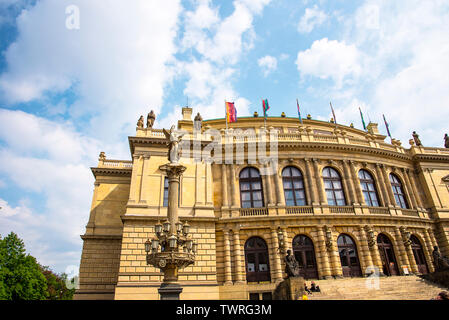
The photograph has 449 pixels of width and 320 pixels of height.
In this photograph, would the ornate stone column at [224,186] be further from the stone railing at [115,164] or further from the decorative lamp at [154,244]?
the decorative lamp at [154,244]

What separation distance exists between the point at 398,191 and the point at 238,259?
63.5 ft

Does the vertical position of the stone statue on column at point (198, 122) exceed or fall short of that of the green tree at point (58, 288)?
it exceeds it

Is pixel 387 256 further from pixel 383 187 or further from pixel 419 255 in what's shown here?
pixel 383 187

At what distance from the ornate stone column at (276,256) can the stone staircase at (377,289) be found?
2341 mm

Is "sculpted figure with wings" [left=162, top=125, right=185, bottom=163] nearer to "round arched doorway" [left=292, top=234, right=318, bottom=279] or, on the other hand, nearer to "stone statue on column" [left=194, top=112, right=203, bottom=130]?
"stone statue on column" [left=194, top=112, right=203, bottom=130]

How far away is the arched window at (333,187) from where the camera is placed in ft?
88.7

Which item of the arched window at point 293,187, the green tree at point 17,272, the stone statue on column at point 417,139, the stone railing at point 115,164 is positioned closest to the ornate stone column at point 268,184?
the arched window at point 293,187

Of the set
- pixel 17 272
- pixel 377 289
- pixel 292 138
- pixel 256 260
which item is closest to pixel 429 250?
pixel 377 289

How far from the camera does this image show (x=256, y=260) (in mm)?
23984

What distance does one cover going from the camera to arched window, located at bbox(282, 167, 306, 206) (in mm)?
26516

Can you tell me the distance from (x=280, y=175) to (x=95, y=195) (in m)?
19.6

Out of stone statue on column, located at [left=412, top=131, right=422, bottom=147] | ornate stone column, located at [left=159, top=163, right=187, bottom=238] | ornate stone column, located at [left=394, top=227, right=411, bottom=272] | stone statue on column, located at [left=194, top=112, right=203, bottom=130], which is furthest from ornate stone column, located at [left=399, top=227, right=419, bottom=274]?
ornate stone column, located at [left=159, top=163, right=187, bottom=238]

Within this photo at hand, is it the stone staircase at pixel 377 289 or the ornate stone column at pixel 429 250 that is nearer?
the stone staircase at pixel 377 289
